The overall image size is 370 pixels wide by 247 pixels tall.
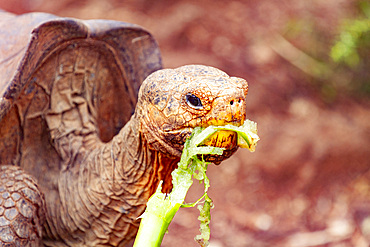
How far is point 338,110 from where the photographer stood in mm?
4809

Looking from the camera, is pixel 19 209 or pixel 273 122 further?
pixel 273 122

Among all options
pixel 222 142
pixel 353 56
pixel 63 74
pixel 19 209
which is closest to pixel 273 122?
pixel 353 56

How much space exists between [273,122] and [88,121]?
8.10 feet

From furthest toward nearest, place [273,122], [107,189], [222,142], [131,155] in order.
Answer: [273,122] < [107,189] < [131,155] < [222,142]

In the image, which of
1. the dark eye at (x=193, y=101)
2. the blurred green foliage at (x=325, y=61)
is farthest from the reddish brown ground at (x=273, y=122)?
the dark eye at (x=193, y=101)

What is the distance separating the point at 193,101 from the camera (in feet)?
5.68

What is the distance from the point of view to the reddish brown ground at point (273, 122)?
4227 mm

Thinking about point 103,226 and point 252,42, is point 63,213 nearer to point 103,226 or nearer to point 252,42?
point 103,226

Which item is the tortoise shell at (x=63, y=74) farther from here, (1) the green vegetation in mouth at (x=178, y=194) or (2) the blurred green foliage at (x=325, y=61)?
(2) the blurred green foliage at (x=325, y=61)

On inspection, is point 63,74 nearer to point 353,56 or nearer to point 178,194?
point 178,194

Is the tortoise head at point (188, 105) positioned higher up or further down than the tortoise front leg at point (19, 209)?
higher up

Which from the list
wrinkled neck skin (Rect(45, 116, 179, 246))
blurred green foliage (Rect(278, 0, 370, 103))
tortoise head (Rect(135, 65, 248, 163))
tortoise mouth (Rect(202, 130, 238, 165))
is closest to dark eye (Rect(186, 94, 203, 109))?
tortoise head (Rect(135, 65, 248, 163))

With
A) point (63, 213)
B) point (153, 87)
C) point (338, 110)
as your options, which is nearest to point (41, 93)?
Result: point (63, 213)

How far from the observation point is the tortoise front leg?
2066 mm
